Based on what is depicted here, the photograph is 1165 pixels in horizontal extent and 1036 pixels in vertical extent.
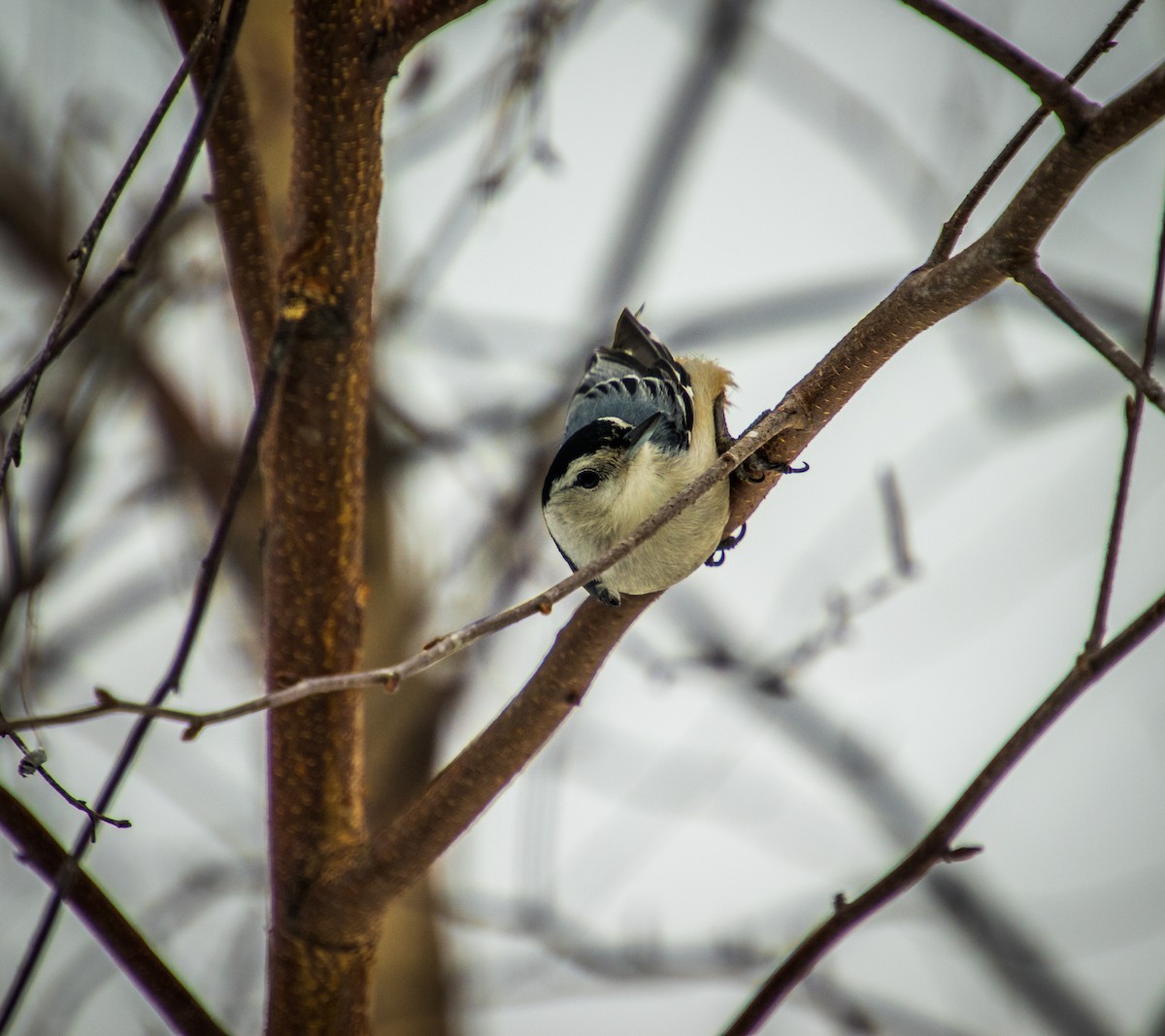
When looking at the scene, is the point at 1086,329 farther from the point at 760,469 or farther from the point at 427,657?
the point at 427,657

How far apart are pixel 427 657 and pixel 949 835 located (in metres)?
0.54

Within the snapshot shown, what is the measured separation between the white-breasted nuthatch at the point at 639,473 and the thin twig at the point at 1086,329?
1.58 ft

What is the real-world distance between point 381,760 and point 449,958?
66 cm

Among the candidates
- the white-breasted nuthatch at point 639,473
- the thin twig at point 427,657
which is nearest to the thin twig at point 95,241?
the thin twig at point 427,657

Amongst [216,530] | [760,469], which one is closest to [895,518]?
[760,469]

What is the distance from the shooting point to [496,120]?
177 centimetres

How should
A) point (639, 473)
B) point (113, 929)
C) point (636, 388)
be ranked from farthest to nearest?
point (636, 388)
point (639, 473)
point (113, 929)

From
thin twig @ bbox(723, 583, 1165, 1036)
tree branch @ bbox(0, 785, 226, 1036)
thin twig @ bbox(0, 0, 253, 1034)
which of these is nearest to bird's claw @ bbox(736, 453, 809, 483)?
thin twig @ bbox(723, 583, 1165, 1036)

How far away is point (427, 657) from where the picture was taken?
3.00 feet

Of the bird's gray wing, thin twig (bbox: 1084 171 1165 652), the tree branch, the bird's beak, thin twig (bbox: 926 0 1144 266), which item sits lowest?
the tree branch

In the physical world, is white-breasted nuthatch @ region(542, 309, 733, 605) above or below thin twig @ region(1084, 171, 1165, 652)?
above

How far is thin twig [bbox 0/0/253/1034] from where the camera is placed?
2.55ft

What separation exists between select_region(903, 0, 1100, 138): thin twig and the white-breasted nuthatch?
0.60 m

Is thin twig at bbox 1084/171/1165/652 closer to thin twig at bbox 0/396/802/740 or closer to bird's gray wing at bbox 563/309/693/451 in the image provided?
thin twig at bbox 0/396/802/740
